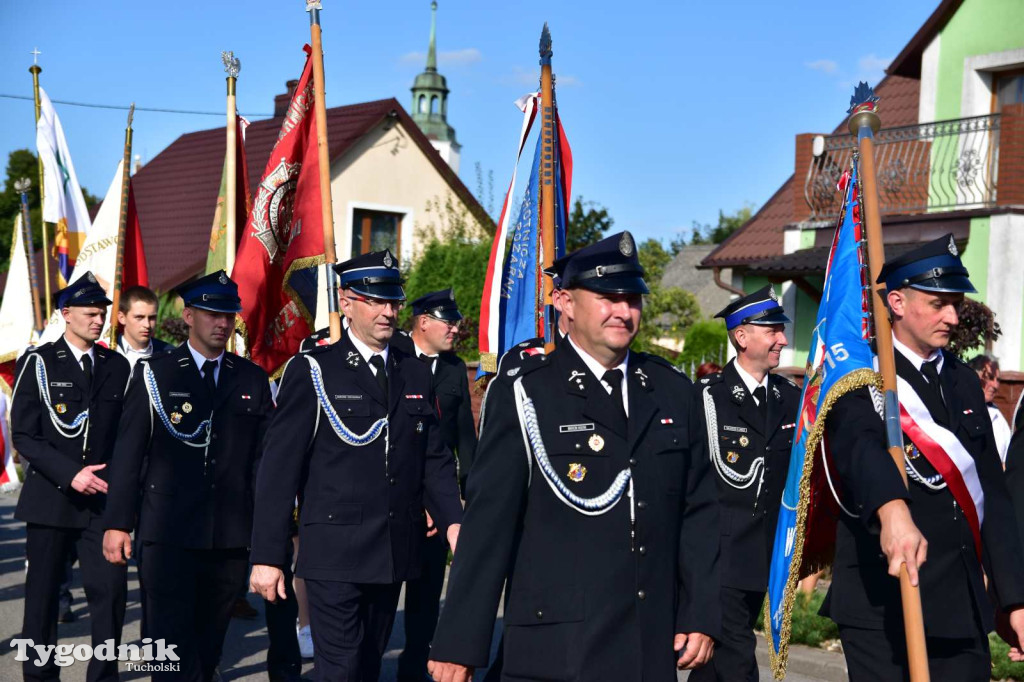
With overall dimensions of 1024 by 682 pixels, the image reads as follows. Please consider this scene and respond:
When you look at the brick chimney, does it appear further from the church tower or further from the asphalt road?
the church tower

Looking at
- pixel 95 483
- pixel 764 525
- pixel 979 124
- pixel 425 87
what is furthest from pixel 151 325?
pixel 425 87

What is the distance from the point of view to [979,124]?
16.3m

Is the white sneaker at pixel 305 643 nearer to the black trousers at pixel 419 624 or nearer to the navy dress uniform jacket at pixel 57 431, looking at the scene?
the black trousers at pixel 419 624

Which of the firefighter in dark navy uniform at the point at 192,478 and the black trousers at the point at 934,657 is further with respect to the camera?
the firefighter in dark navy uniform at the point at 192,478

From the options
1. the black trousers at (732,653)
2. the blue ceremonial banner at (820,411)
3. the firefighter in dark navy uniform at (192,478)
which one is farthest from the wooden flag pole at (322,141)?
the blue ceremonial banner at (820,411)

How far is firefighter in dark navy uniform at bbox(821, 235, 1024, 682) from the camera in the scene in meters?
4.52

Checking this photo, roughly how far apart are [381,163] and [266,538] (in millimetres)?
24482

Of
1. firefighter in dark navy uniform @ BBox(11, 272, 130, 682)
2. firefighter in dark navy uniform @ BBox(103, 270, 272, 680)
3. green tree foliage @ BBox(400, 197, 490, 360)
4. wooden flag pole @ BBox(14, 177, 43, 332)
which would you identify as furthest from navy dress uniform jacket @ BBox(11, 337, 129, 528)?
green tree foliage @ BBox(400, 197, 490, 360)

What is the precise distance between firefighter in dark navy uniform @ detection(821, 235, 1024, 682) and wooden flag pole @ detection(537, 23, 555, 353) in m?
2.46

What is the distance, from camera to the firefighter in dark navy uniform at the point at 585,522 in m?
3.88

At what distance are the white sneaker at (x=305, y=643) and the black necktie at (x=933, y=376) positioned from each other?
4862 millimetres

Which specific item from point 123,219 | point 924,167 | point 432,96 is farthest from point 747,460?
point 432,96

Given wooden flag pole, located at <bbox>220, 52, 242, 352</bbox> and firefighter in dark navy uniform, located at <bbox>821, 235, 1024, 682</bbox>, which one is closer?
firefighter in dark navy uniform, located at <bbox>821, 235, 1024, 682</bbox>

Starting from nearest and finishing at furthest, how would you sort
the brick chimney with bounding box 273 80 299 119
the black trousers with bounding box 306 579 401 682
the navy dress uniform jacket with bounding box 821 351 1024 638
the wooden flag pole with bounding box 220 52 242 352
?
the navy dress uniform jacket with bounding box 821 351 1024 638, the black trousers with bounding box 306 579 401 682, the wooden flag pole with bounding box 220 52 242 352, the brick chimney with bounding box 273 80 299 119
